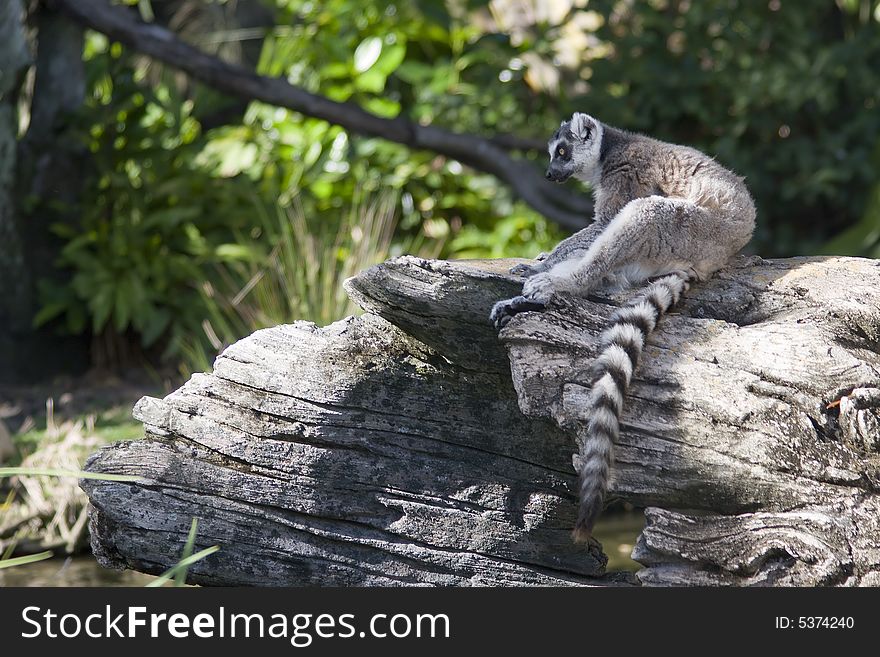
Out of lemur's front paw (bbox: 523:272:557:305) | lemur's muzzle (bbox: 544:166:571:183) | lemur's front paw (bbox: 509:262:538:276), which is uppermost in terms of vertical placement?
lemur's muzzle (bbox: 544:166:571:183)

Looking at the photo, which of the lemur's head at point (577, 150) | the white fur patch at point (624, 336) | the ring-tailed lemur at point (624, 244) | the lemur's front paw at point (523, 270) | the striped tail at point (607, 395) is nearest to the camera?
the striped tail at point (607, 395)

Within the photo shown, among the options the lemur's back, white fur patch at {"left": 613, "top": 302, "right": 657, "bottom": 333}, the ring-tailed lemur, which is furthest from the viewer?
the lemur's back

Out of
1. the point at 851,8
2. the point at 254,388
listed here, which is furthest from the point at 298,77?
the point at 254,388

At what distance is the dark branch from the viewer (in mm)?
7625

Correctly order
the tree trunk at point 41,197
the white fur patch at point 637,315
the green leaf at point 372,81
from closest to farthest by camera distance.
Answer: the white fur patch at point 637,315
the tree trunk at point 41,197
the green leaf at point 372,81

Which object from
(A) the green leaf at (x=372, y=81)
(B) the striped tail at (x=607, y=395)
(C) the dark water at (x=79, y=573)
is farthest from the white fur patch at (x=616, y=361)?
(A) the green leaf at (x=372, y=81)

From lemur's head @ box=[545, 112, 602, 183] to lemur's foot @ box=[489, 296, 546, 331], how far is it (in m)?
1.27

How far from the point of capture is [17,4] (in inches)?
273

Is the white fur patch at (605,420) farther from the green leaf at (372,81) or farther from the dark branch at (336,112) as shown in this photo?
the green leaf at (372,81)

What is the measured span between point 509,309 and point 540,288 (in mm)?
149

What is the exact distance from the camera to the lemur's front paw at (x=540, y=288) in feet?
11.6

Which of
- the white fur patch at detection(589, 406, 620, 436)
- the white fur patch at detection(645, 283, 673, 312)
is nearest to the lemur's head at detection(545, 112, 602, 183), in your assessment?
the white fur patch at detection(645, 283, 673, 312)

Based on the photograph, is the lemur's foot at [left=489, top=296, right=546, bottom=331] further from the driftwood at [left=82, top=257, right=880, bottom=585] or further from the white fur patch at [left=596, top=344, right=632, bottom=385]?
the white fur patch at [left=596, top=344, right=632, bottom=385]

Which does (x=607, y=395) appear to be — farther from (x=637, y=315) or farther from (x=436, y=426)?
(x=436, y=426)
